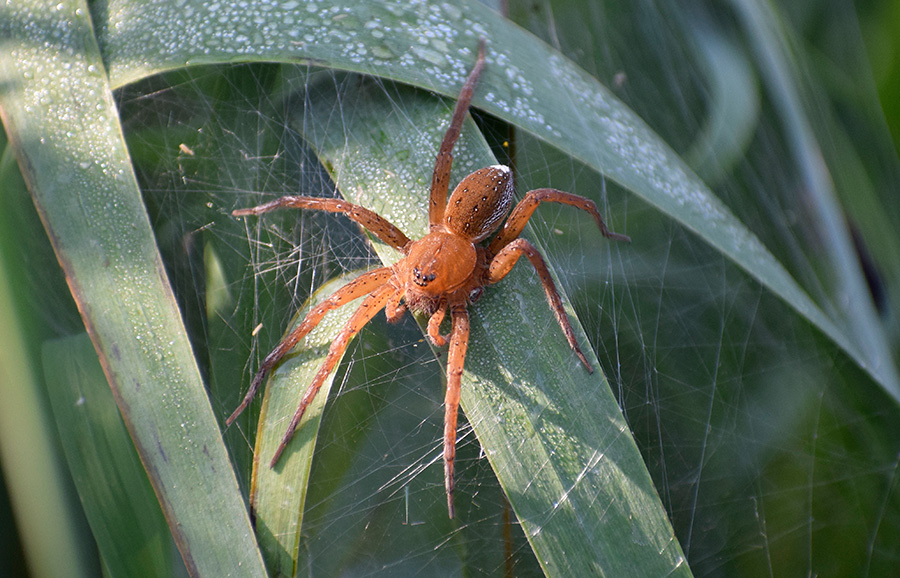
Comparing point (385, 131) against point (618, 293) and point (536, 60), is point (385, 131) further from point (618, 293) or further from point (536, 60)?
point (618, 293)

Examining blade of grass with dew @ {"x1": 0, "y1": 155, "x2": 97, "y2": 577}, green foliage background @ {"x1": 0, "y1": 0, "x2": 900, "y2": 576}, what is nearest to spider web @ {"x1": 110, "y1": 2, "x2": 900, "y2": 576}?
green foliage background @ {"x1": 0, "y1": 0, "x2": 900, "y2": 576}

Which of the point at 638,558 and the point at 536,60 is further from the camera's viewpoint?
the point at 536,60

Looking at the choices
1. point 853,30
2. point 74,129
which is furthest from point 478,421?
point 853,30

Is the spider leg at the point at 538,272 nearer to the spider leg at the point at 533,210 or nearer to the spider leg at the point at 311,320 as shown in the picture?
the spider leg at the point at 533,210

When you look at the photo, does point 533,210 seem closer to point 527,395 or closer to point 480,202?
point 480,202

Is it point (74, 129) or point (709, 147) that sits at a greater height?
point (74, 129)

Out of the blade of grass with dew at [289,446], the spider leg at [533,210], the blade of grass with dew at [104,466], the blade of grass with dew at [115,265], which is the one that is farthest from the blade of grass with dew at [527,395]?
the blade of grass with dew at [104,466]
